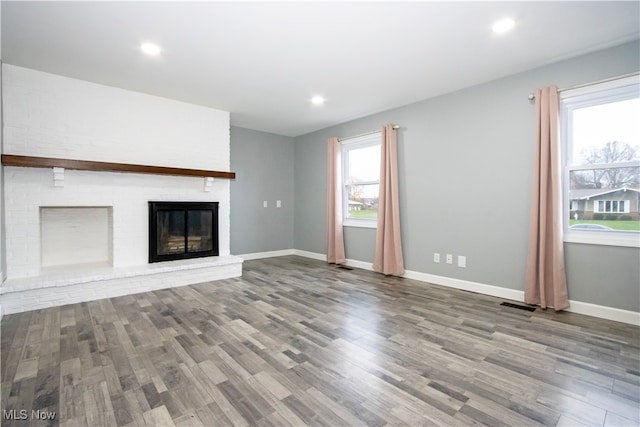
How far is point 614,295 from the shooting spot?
273 cm

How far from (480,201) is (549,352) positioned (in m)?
1.88

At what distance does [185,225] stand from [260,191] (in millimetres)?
1908

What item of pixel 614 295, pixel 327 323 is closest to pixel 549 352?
pixel 614 295

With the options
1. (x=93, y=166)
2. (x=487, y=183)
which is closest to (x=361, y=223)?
(x=487, y=183)

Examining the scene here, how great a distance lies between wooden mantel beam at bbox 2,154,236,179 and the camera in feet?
9.84

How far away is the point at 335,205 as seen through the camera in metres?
5.27

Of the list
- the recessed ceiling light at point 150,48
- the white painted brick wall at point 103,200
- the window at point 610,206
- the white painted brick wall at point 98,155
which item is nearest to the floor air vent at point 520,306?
the window at point 610,206

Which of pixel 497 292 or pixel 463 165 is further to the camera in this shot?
pixel 463 165

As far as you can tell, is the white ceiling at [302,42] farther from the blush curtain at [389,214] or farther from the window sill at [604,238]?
the window sill at [604,238]

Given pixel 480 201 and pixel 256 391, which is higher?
pixel 480 201

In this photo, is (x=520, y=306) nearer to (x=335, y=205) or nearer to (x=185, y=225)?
(x=335, y=205)

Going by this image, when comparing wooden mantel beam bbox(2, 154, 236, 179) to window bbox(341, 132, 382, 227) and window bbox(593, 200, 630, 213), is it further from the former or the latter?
window bbox(593, 200, 630, 213)

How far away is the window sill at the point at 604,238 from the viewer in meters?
2.66

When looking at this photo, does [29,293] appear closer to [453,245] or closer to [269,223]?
[269,223]
